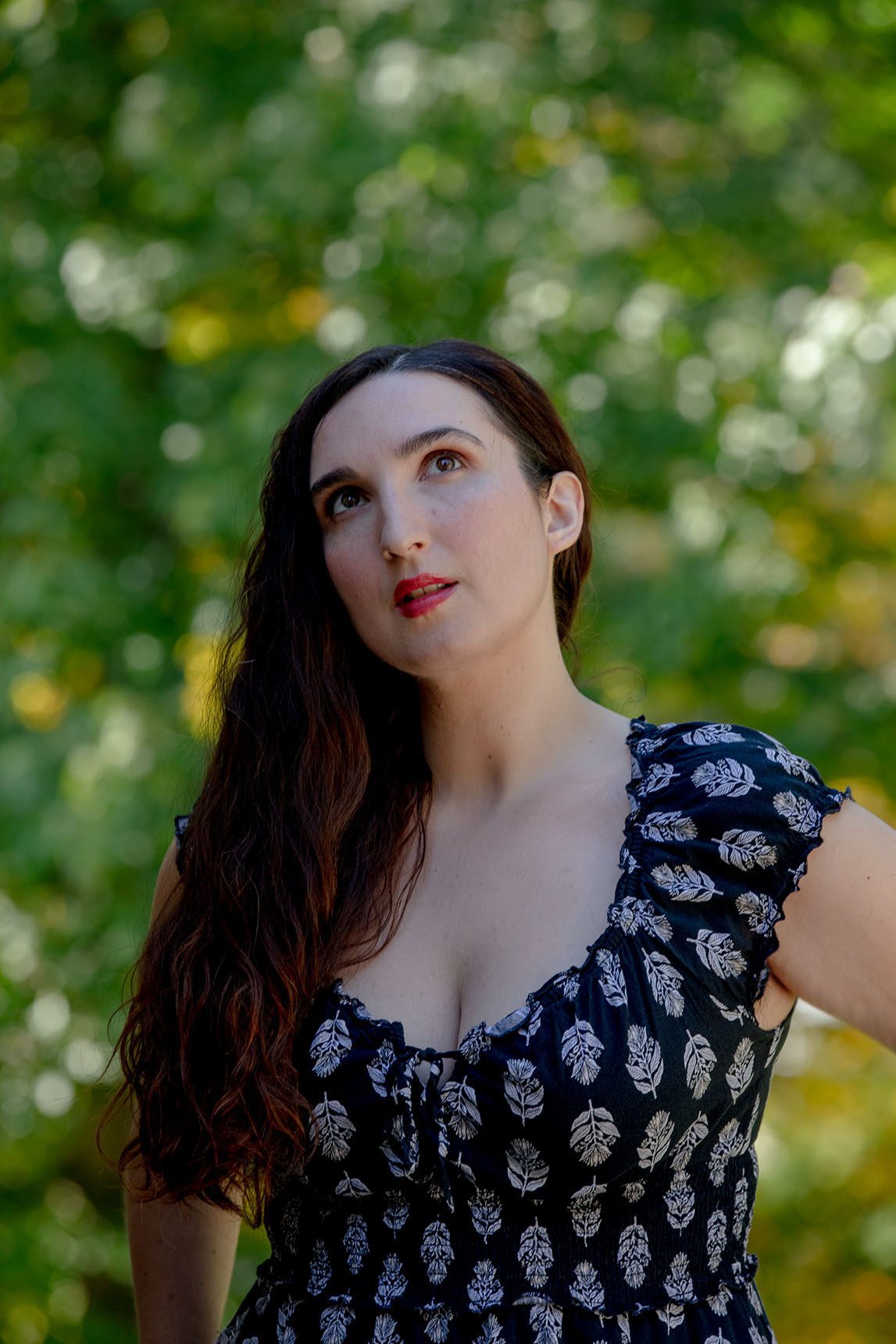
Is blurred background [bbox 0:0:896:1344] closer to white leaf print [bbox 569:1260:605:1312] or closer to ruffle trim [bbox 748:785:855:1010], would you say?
ruffle trim [bbox 748:785:855:1010]

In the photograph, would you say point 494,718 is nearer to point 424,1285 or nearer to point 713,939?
point 713,939

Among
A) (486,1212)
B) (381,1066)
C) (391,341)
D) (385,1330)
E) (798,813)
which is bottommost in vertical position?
(385,1330)

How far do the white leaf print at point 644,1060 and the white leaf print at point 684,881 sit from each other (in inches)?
5.9

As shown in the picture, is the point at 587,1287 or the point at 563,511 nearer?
the point at 587,1287

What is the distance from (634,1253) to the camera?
4.92 feet

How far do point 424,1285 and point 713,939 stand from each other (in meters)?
0.48

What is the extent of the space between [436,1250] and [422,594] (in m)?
0.73

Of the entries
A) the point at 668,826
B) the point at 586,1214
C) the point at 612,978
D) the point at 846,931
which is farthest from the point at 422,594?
the point at 586,1214

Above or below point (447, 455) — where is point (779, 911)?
below

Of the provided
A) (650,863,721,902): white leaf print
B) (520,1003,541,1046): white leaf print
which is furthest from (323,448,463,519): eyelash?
(520,1003,541,1046): white leaf print

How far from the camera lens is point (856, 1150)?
431 centimetres

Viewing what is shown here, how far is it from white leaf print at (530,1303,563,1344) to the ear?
0.90m

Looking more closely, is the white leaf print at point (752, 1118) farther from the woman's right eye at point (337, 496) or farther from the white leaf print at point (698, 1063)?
the woman's right eye at point (337, 496)

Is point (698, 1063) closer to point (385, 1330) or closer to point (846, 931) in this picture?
point (846, 931)
